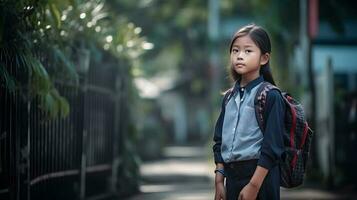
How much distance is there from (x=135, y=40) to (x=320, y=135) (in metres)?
5.50

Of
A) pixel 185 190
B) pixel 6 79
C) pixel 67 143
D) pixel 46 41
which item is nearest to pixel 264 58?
pixel 6 79

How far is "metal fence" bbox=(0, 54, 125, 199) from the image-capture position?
651cm

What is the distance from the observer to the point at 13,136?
21.5 ft

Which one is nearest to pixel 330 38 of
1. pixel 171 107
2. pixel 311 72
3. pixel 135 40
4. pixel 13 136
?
pixel 311 72

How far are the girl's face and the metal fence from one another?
2693 mm

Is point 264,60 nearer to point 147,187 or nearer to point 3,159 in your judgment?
point 3,159

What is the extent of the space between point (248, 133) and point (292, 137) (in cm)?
26

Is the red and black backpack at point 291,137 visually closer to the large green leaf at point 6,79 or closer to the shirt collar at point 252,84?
the shirt collar at point 252,84

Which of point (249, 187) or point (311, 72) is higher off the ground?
point (311, 72)

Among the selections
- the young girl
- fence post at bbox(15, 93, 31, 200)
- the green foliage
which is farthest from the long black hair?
fence post at bbox(15, 93, 31, 200)

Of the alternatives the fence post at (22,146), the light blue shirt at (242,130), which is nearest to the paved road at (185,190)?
the fence post at (22,146)

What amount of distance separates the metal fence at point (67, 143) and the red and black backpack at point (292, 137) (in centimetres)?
287

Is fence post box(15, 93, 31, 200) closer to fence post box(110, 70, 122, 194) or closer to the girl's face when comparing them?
the girl's face

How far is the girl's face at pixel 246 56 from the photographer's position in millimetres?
4316
